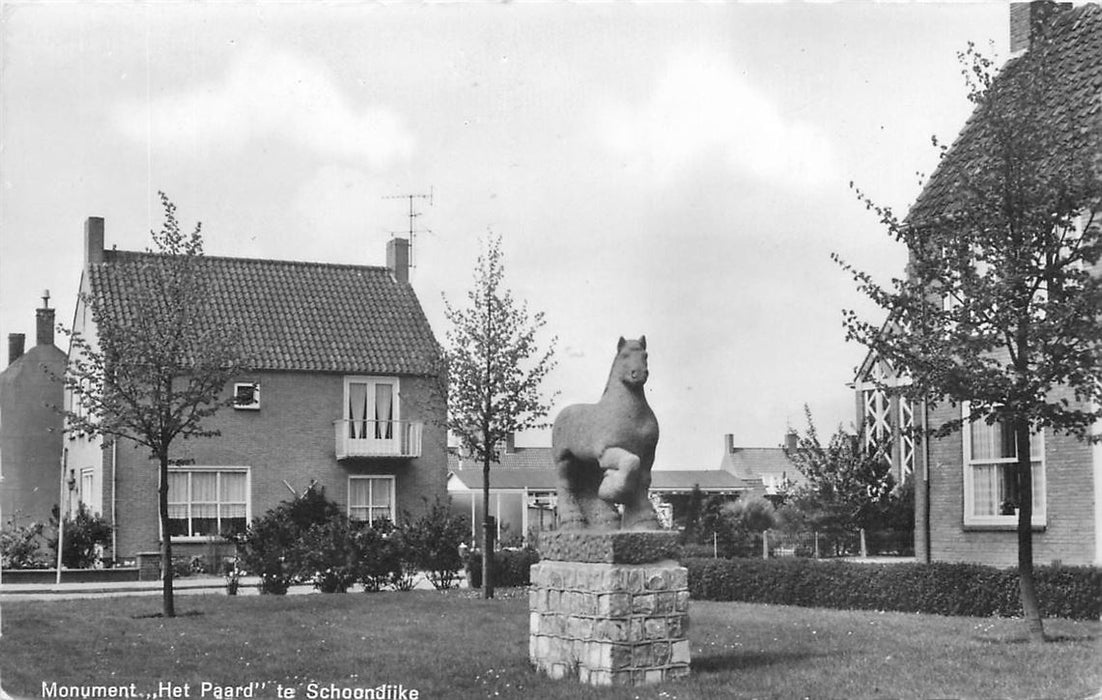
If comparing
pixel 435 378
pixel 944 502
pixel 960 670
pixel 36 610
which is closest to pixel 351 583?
pixel 435 378

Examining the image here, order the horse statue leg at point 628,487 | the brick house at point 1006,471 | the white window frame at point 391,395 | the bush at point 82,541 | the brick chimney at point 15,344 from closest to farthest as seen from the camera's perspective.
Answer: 1. the horse statue leg at point 628,487
2. the brick house at point 1006,471
3. the bush at point 82,541
4. the white window frame at point 391,395
5. the brick chimney at point 15,344

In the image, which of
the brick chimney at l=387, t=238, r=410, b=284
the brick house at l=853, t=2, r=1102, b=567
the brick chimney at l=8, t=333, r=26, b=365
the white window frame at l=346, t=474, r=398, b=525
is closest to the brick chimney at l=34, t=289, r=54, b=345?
the brick chimney at l=8, t=333, r=26, b=365

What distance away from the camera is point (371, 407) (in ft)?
129

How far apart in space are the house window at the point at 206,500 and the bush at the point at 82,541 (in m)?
2.30

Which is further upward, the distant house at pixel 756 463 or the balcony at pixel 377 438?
the balcony at pixel 377 438

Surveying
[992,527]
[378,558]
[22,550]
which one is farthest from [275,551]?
[992,527]

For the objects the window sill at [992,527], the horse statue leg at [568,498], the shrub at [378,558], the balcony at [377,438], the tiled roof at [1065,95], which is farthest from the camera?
the balcony at [377,438]

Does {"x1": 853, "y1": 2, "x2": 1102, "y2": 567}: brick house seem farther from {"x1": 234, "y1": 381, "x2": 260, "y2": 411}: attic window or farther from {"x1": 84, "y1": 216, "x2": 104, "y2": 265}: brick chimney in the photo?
{"x1": 84, "y1": 216, "x2": 104, "y2": 265}: brick chimney

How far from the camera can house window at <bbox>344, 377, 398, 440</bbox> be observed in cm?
3925

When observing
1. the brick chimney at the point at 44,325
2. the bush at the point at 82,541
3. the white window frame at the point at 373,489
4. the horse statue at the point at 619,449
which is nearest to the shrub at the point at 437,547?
the bush at the point at 82,541

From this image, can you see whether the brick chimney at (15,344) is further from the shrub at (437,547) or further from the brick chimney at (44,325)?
the shrub at (437,547)

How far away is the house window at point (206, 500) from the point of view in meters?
37.2

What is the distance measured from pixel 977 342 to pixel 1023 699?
4648mm

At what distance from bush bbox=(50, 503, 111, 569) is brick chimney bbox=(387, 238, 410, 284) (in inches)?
513
